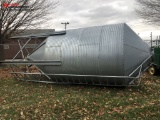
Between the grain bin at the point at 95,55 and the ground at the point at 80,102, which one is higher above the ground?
the grain bin at the point at 95,55

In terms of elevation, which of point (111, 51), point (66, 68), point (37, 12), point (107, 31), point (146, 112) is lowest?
point (146, 112)

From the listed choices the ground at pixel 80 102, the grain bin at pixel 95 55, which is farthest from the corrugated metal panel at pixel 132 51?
the ground at pixel 80 102

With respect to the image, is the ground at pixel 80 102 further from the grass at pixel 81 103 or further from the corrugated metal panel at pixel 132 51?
the corrugated metal panel at pixel 132 51

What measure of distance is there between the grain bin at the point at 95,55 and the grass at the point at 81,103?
0.58 meters

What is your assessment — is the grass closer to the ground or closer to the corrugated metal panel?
the ground

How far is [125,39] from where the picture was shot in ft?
36.2

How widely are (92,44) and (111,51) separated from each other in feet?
3.21

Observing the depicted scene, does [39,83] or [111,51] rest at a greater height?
[111,51]

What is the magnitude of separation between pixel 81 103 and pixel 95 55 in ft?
9.10

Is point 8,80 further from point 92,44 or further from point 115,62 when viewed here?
point 115,62

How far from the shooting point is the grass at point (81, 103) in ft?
26.2

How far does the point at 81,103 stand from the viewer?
9.06 meters

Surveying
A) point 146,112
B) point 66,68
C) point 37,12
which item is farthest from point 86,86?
point 37,12

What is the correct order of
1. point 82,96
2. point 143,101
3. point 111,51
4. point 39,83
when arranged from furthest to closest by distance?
point 39,83 < point 111,51 < point 82,96 < point 143,101
